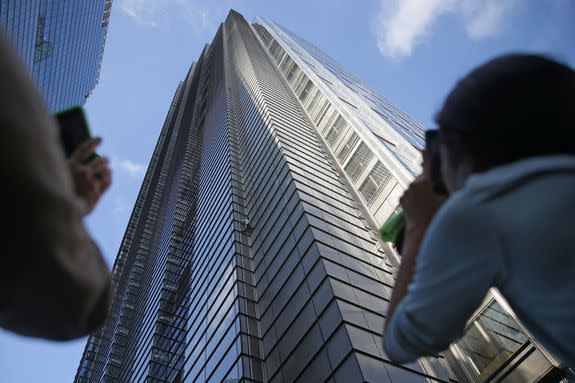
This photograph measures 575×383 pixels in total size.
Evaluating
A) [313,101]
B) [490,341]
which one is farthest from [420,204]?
[313,101]

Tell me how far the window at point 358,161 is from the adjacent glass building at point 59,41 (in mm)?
50537

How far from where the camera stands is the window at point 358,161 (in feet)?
84.4

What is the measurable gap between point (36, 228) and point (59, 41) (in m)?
95.2

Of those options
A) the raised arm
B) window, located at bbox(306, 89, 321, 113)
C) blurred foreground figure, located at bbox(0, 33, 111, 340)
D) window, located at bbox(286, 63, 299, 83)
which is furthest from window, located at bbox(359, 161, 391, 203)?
window, located at bbox(286, 63, 299, 83)

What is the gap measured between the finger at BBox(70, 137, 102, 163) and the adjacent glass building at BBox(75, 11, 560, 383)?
11012mm

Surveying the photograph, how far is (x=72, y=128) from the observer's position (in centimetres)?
235

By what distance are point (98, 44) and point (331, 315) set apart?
111134 mm

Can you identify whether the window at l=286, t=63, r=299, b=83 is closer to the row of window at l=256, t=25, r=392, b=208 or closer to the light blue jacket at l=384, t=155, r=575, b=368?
the row of window at l=256, t=25, r=392, b=208

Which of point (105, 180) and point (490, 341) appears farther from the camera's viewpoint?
→ point (490, 341)

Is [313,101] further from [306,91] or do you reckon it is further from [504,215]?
[504,215]

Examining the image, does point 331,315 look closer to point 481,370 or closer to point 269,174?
point 481,370

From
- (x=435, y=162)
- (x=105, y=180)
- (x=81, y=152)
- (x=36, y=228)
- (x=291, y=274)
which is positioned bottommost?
(x=291, y=274)

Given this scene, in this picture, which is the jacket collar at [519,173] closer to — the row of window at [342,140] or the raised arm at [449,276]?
the raised arm at [449,276]

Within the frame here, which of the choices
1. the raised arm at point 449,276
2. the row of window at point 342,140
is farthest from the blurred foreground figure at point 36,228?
the row of window at point 342,140
